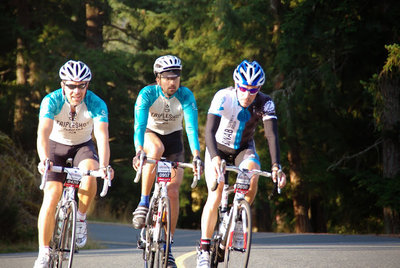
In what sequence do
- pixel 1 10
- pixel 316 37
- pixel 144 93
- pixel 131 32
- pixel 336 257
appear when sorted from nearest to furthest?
1. pixel 144 93
2. pixel 336 257
3. pixel 316 37
4. pixel 1 10
5. pixel 131 32

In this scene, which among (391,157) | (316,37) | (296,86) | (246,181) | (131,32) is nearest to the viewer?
(246,181)

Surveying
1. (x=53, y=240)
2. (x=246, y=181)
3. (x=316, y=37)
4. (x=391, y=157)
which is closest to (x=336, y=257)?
(x=246, y=181)

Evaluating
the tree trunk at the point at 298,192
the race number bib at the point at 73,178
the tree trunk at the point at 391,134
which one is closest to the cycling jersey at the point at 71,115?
the race number bib at the point at 73,178

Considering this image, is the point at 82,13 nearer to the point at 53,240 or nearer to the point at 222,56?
the point at 222,56

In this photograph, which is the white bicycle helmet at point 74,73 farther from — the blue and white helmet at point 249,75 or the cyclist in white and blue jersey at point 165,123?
the blue and white helmet at point 249,75

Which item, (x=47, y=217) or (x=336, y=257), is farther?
(x=336, y=257)

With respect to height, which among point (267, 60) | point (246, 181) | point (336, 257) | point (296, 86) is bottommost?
point (336, 257)

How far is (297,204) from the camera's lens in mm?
29375

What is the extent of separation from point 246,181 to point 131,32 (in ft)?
104

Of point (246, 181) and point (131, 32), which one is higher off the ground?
point (131, 32)

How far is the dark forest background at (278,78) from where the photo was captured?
2248cm

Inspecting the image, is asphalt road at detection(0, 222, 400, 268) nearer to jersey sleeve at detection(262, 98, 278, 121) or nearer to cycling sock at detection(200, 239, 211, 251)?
cycling sock at detection(200, 239, 211, 251)

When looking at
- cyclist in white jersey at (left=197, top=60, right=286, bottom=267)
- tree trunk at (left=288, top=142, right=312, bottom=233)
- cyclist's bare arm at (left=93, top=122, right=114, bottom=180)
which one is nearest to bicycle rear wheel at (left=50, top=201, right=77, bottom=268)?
cyclist's bare arm at (left=93, top=122, right=114, bottom=180)

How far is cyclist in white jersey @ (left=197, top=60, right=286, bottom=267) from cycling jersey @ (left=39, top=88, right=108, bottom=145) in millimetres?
1265
